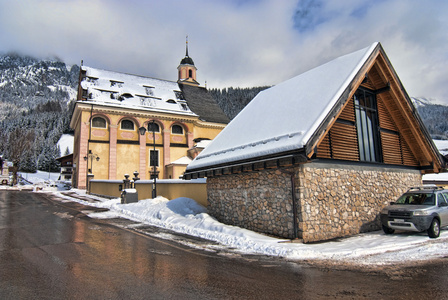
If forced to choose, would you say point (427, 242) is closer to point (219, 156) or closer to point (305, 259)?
point (305, 259)

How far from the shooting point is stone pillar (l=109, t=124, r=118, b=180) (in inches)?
1409

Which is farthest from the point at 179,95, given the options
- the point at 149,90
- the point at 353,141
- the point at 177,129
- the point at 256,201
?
the point at 256,201

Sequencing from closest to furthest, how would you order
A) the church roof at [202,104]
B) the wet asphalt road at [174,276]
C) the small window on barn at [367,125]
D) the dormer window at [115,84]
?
the wet asphalt road at [174,276], the small window on barn at [367,125], the dormer window at [115,84], the church roof at [202,104]

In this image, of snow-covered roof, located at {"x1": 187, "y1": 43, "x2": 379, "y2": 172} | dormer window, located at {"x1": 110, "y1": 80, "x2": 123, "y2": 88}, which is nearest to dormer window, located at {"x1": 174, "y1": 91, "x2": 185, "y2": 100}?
dormer window, located at {"x1": 110, "y1": 80, "x2": 123, "y2": 88}

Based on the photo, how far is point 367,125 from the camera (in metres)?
13.0

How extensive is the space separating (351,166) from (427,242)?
3.54 metres

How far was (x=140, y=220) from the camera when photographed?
13.6m

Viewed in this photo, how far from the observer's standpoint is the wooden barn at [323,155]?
31.7 feet

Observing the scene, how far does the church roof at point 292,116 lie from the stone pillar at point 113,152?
24.3m

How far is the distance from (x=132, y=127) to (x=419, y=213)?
112ft

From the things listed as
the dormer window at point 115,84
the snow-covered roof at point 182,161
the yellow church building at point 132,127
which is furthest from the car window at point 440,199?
the dormer window at point 115,84

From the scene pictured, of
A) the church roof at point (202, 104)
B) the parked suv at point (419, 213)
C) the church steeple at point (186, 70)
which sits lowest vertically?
the parked suv at point (419, 213)

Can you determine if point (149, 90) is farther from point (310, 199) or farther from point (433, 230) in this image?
point (433, 230)

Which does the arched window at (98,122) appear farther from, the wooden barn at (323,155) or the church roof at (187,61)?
the wooden barn at (323,155)
